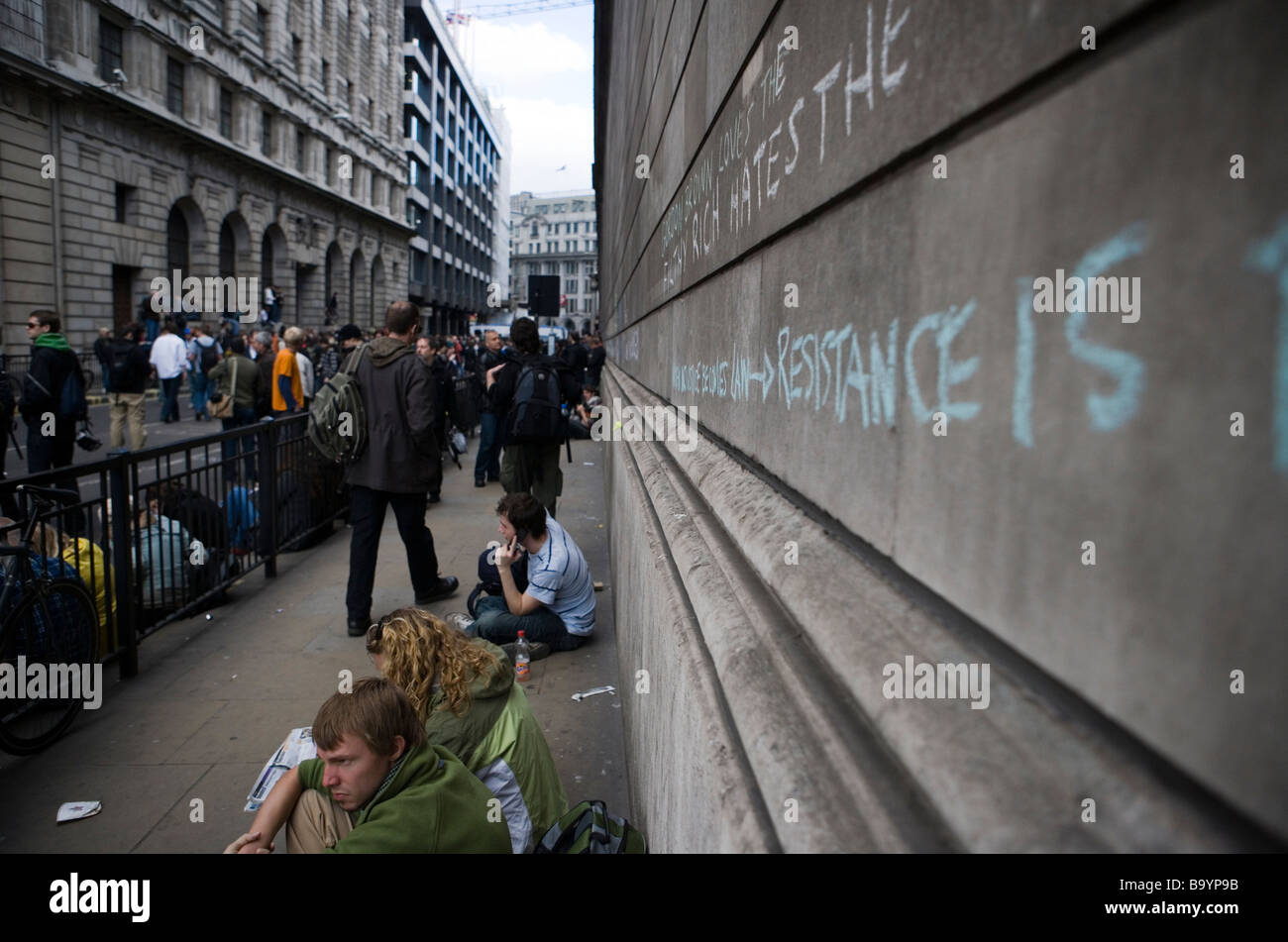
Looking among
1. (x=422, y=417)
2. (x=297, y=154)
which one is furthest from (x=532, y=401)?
(x=297, y=154)

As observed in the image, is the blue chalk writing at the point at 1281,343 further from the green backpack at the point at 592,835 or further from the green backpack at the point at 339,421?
the green backpack at the point at 339,421

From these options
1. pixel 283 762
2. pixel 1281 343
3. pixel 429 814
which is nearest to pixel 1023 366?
pixel 1281 343

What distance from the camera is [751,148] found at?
2420mm

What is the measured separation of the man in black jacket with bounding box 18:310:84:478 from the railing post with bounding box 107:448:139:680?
19.2 feet

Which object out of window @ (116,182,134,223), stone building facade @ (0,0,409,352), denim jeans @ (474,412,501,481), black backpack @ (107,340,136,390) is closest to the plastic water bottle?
denim jeans @ (474,412,501,481)

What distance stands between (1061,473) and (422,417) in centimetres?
539

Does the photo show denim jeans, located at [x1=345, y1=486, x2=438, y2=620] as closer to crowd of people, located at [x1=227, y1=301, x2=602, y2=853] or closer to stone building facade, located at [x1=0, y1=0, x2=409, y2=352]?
crowd of people, located at [x1=227, y1=301, x2=602, y2=853]

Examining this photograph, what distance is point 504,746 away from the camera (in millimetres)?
3156

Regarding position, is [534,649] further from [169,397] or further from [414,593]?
[169,397]

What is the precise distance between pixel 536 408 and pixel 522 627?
→ 249cm

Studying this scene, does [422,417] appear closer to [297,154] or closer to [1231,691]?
[1231,691]

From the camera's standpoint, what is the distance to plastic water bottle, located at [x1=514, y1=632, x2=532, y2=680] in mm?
5215

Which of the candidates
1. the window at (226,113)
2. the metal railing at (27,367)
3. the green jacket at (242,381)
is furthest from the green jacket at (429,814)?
the window at (226,113)

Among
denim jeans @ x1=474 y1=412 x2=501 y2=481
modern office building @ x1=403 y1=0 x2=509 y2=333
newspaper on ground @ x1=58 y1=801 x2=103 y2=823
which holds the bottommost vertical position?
newspaper on ground @ x1=58 y1=801 x2=103 y2=823
